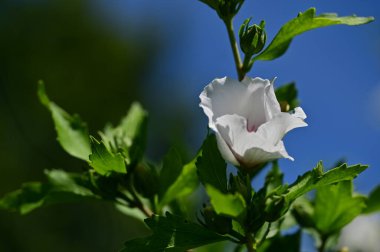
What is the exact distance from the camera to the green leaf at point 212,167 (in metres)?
0.82

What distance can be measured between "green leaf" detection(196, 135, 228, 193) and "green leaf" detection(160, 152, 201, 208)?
0.69 ft

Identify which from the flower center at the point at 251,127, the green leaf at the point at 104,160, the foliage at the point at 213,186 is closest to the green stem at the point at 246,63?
the foliage at the point at 213,186

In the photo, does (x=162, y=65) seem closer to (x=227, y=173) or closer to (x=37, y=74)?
(x=37, y=74)

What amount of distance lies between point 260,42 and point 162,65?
1308 centimetres

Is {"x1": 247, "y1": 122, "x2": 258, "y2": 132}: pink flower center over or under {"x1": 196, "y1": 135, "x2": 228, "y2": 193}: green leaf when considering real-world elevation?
over

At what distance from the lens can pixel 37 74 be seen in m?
11.7

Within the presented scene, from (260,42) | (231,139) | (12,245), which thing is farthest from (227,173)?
(12,245)

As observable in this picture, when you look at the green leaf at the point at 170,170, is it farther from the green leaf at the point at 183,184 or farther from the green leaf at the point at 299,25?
the green leaf at the point at 299,25

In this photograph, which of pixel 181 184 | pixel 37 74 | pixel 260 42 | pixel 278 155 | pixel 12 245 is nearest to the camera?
pixel 278 155

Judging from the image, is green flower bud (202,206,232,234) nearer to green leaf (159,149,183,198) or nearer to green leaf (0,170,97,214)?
green leaf (159,149,183,198)

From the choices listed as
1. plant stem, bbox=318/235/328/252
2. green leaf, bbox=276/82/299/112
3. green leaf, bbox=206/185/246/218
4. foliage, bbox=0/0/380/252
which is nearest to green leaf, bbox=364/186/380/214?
foliage, bbox=0/0/380/252

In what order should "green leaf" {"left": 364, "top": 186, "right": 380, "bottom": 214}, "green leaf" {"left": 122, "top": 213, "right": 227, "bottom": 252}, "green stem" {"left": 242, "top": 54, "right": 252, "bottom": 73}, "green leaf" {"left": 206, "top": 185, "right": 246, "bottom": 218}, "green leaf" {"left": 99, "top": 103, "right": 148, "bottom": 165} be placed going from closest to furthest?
"green leaf" {"left": 206, "top": 185, "right": 246, "bottom": 218} → "green leaf" {"left": 122, "top": 213, "right": 227, "bottom": 252} → "green stem" {"left": 242, "top": 54, "right": 252, "bottom": 73} → "green leaf" {"left": 99, "top": 103, "right": 148, "bottom": 165} → "green leaf" {"left": 364, "top": 186, "right": 380, "bottom": 214}

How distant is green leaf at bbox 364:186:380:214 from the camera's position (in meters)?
1.15

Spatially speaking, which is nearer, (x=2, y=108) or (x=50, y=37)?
(x=2, y=108)
